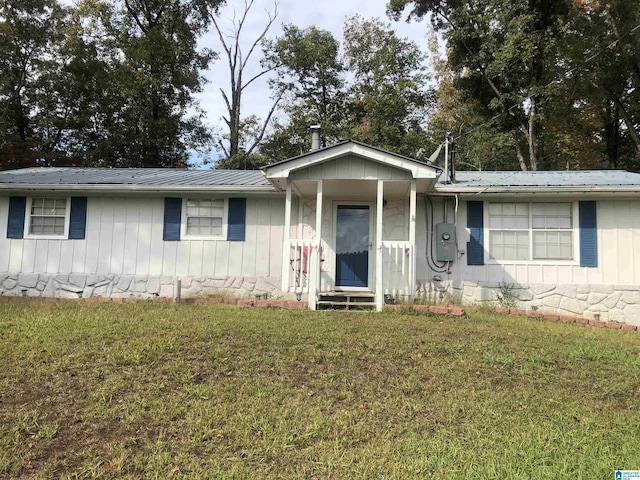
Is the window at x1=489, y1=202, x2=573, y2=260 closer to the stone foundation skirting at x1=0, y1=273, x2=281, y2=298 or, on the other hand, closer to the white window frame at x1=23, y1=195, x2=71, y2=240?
the stone foundation skirting at x1=0, y1=273, x2=281, y2=298

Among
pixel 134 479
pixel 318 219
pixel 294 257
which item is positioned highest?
pixel 318 219

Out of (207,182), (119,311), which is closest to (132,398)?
(119,311)

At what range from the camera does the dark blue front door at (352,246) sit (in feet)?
29.6

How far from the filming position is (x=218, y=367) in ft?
14.0

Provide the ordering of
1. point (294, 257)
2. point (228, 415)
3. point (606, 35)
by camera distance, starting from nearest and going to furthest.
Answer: point (228, 415), point (294, 257), point (606, 35)

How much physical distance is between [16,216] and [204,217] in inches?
158

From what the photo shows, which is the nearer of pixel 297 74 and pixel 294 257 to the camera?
pixel 294 257

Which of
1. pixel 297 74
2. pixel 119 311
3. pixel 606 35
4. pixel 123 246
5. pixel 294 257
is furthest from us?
pixel 297 74

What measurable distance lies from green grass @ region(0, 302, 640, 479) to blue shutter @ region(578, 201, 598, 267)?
2.80 meters

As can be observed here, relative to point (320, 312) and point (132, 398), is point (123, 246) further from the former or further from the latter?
point (132, 398)

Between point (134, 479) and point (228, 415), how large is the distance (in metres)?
0.86

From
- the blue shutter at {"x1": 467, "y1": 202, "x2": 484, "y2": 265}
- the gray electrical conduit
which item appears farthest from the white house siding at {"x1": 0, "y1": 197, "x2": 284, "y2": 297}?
the blue shutter at {"x1": 467, "y1": 202, "x2": 484, "y2": 265}

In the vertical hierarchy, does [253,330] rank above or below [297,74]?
below

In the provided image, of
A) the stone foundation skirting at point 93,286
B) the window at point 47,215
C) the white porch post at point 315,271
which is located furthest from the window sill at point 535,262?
the window at point 47,215
